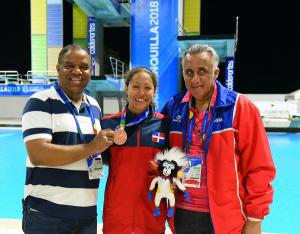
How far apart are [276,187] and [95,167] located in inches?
180

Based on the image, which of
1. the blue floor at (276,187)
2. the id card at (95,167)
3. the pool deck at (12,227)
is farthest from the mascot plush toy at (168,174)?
the blue floor at (276,187)

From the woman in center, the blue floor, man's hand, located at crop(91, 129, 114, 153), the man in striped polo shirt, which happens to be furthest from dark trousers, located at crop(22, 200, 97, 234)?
the blue floor

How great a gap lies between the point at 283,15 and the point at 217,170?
78.1 ft

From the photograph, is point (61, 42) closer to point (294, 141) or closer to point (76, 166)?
point (294, 141)

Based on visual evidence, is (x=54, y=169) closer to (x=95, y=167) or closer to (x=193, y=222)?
(x=95, y=167)

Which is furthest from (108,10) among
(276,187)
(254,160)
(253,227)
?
(253,227)

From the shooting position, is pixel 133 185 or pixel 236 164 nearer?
pixel 236 164

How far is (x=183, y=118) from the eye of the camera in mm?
1990

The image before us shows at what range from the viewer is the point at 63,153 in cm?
175

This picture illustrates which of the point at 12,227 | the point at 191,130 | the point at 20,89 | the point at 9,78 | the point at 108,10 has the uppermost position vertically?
the point at 108,10

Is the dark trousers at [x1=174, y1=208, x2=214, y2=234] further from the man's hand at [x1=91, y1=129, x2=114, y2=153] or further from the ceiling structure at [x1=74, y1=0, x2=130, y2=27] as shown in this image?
the ceiling structure at [x1=74, y1=0, x2=130, y2=27]

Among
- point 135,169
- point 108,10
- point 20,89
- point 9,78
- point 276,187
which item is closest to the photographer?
point 135,169

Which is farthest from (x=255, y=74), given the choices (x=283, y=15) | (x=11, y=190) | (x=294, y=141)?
(x=11, y=190)

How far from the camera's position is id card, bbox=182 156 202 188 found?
1884 mm
